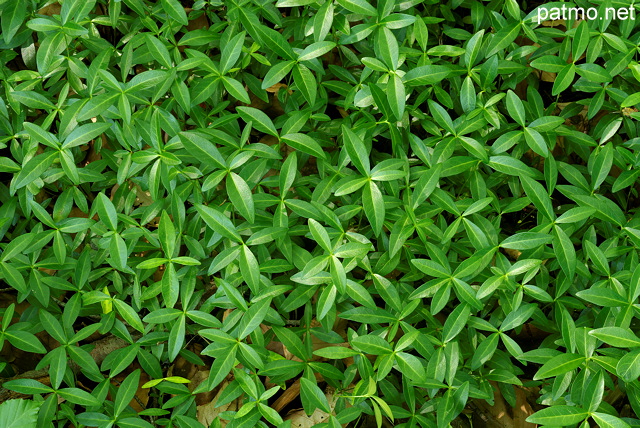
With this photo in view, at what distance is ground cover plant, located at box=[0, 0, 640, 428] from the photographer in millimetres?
1520

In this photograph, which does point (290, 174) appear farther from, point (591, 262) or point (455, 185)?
point (591, 262)

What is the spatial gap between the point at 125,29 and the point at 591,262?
141cm

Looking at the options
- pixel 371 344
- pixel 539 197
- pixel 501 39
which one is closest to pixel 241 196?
pixel 371 344

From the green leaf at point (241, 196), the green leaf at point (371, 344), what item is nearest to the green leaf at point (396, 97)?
the green leaf at point (241, 196)

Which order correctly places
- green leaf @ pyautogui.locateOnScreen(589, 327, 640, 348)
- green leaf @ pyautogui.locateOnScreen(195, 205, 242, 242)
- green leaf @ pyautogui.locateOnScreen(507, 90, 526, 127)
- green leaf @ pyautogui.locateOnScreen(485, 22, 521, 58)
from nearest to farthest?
green leaf @ pyautogui.locateOnScreen(589, 327, 640, 348) → green leaf @ pyautogui.locateOnScreen(195, 205, 242, 242) → green leaf @ pyautogui.locateOnScreen(507, 90, 526, 127) → green leaf @ pyautogui.locateOnScreen(485, 22, 521, 58)

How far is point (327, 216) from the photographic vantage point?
1522mm

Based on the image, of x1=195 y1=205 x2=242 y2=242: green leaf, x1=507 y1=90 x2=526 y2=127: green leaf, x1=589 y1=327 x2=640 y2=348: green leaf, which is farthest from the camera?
x1=507 y1=90 x2=526 y2=127: green leaf

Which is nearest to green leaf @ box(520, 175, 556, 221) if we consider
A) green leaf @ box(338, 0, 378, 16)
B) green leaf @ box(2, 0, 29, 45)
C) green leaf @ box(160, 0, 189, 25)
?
green leaf @ box(338, 0, 378, 16)

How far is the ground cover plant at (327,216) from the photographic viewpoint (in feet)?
4.99

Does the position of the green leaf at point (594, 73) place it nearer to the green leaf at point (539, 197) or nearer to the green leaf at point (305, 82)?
the green leaf at point (539, 197)

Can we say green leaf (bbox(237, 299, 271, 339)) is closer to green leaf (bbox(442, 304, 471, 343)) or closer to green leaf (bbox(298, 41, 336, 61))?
green leaf (bbox(442, 304, 471, 343))

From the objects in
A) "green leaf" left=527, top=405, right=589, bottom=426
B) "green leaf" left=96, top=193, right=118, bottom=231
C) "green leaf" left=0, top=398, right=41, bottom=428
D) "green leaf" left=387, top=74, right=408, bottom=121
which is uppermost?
"green leaf" left=387, top=74, right=408, bottom=121

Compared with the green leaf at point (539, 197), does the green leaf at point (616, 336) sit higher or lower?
lower

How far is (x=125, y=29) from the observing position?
1896 millimetres
